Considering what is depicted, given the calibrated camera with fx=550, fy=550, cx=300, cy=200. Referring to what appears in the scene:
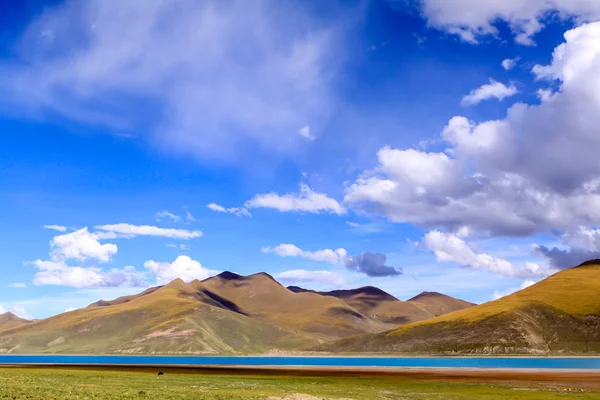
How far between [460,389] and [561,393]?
1215cm

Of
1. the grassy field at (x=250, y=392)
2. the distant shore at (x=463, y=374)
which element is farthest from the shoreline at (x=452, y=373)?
the grassy field at (x=250, y=392)

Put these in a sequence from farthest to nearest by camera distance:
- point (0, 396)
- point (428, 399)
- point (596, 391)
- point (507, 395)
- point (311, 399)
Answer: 1. point (596, 391)
2. point (507, 395)
3. point (428, 399)
4. point (311, 399)
5. point (0, 396)

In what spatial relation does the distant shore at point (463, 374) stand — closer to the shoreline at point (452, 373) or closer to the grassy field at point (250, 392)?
the shoreline at point (452, 373)

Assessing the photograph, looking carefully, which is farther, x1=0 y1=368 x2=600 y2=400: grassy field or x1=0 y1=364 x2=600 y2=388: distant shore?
x1=0 y1=364 x2=600 y2=388: distant shore

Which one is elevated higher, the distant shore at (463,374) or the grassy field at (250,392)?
the grassy field at (250,392)

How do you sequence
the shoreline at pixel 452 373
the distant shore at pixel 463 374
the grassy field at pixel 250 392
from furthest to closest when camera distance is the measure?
the shoreline at pixel 452 373 < the distant shore at pixel 463 374 < the grassy field at pixel 250 392

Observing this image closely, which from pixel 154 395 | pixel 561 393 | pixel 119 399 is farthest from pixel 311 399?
pixel 561 393

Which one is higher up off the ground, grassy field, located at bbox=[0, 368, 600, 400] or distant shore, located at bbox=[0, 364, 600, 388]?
grassy field, located at bbox=[0, 368, 600, 400]

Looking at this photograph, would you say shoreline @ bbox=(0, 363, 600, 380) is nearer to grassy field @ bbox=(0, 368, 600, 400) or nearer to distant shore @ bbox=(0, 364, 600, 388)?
distant shore @ bbox=(0, 364, 600, 388)

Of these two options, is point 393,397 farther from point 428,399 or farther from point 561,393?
point 561,393

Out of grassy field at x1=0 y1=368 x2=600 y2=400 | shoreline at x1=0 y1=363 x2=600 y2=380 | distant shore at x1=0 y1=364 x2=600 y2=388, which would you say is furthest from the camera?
shoreline at x1=0 y1=363 x2=600 y2=380

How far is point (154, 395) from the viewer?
48.9m

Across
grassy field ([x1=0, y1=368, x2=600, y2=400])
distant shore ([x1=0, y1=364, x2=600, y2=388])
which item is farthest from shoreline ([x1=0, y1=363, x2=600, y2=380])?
grassy field ([x1=0, y1=368, x2=600, y2=400])

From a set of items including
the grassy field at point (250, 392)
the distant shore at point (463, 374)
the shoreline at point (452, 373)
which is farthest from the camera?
the shoreline at point (452, 373)
